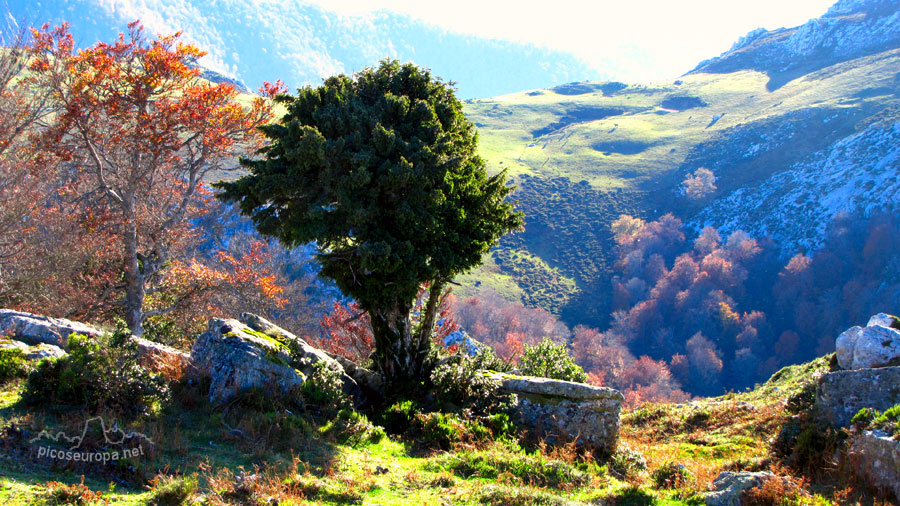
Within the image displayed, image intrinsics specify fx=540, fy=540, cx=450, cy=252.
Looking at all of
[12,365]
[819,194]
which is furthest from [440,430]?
[819,194]

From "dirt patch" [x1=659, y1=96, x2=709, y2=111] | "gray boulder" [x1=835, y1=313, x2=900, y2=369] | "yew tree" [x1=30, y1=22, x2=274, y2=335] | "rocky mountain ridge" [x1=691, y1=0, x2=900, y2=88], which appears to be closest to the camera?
"gray boulder" [x1=835, y1=313, x2=900, y2=369]

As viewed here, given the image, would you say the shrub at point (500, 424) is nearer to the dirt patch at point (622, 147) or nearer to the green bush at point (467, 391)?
the green bush at point (467, 391)

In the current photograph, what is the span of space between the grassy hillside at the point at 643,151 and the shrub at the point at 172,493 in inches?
2720

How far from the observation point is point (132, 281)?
17.7 metres

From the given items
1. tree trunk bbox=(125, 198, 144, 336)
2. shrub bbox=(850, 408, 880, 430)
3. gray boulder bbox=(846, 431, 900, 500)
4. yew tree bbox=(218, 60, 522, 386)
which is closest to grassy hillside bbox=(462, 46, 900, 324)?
tree trunk bbox=(125, 198, 144, 336)

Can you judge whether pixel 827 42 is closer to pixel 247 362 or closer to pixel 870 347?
pixel 870 347

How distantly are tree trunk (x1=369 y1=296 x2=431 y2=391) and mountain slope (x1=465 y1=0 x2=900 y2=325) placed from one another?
72.5m

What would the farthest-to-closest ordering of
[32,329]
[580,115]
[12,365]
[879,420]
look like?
[580,115] < [32,329] < [12,365] < [879,420]

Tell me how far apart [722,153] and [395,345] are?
377ft

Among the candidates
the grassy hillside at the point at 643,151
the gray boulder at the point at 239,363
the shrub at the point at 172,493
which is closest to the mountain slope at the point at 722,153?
the grassy hillside at the point at 643,151

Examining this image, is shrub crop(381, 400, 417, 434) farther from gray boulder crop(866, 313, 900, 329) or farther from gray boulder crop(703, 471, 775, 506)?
gray boulder crop(866, 313, 900, 329)

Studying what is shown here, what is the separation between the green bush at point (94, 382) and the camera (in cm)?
812

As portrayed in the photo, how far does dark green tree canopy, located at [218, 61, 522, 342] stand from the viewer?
1178 centimetres

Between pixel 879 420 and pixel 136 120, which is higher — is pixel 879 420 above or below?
below
